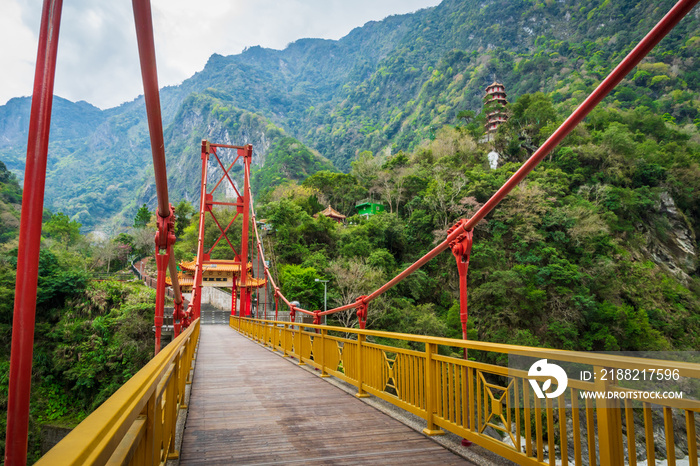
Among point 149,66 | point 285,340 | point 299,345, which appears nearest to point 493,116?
point 285,340

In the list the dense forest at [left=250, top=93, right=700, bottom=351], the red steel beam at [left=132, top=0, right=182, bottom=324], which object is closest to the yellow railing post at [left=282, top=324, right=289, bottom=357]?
the red steel beam at [left=132, top=0, right=182, bottom=324]

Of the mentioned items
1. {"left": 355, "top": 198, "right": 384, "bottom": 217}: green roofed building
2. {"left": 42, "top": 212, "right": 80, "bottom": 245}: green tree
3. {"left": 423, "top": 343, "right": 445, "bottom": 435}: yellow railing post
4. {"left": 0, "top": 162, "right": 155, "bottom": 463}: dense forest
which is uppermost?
{"left": 355, "top": 198, "right": 384, "bottom": 217}: green roofed building

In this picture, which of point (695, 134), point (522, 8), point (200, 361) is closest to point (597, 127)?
point (695, 134)

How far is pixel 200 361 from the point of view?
28.2 ft

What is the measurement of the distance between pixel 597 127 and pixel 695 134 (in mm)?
10193

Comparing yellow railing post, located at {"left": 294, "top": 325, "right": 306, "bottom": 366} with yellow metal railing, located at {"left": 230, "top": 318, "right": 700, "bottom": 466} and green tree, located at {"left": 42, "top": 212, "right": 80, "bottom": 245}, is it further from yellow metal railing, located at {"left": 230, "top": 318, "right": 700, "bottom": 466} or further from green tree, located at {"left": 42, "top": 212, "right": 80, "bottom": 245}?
green tree, located at {"left": 42, "top": 212, "right": 80, "bottom": 245}

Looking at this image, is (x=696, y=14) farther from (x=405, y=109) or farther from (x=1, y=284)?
(x=1, y=284)

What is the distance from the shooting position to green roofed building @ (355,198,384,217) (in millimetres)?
39306

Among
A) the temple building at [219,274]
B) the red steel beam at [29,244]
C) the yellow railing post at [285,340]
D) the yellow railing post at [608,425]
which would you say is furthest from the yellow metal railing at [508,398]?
the temple building at [219,274]

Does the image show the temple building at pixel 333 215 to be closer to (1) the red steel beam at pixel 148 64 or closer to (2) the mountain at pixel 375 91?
(2) the mountain at pixel 375 91

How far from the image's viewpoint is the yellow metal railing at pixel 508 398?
1.63 metres

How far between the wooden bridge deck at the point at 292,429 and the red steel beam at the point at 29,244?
5.64ft

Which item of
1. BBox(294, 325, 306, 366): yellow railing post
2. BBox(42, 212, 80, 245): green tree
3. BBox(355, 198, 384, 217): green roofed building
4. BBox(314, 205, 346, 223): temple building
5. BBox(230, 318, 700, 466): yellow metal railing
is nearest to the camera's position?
BBox(230, 318, 700, 466): yellow metal railing

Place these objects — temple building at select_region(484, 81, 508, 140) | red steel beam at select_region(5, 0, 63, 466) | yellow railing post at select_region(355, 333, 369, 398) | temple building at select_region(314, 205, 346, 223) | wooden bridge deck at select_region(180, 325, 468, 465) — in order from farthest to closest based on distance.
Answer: temple building at select_region(484, 81, 508, 140) < temple building at select_region(314, 205, 346, 223) < yellow railing post at select_region(355, 333, 369, 398) < wooden bridge deck at select_region(180, 325, 468, 465) < red steel beam at select_region(5, 0, 63, 466)
